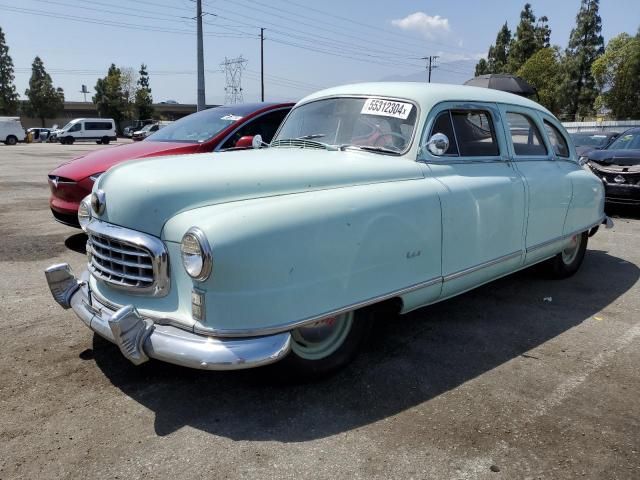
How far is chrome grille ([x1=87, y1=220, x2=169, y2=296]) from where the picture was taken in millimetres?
2672

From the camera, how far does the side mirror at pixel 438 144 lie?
139 inches

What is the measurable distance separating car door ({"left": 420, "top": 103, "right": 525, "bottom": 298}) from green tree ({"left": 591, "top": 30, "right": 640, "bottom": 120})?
4383cm

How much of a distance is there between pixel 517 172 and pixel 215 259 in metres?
2.71

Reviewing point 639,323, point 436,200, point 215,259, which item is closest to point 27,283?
point 215,259

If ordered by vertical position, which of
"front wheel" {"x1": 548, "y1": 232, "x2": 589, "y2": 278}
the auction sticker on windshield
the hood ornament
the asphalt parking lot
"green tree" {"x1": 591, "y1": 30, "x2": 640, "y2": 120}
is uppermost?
"green tree" {"x1": 591, "y1": 30, "x2": 640, "y2": 120}

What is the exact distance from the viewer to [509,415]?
282 cm

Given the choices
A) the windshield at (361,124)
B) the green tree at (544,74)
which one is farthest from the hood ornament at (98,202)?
the green tree at (544,74)

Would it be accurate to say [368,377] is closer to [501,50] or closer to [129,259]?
[129,259]

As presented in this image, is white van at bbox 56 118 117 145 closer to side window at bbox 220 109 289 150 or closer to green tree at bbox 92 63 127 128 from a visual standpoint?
green tree at bbox 92 63 127 128

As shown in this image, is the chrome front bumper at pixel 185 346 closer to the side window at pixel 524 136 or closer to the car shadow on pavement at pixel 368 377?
the car shadow on pavement at pixel 368 377

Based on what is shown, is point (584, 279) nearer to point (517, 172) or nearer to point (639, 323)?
point (639, 323)

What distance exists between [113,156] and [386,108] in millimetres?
3678

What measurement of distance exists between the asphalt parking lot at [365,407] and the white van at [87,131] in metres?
40.5

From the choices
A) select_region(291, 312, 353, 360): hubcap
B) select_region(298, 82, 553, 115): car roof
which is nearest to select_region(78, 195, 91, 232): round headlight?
select_region(291, 312, 353, 360): hubcap
